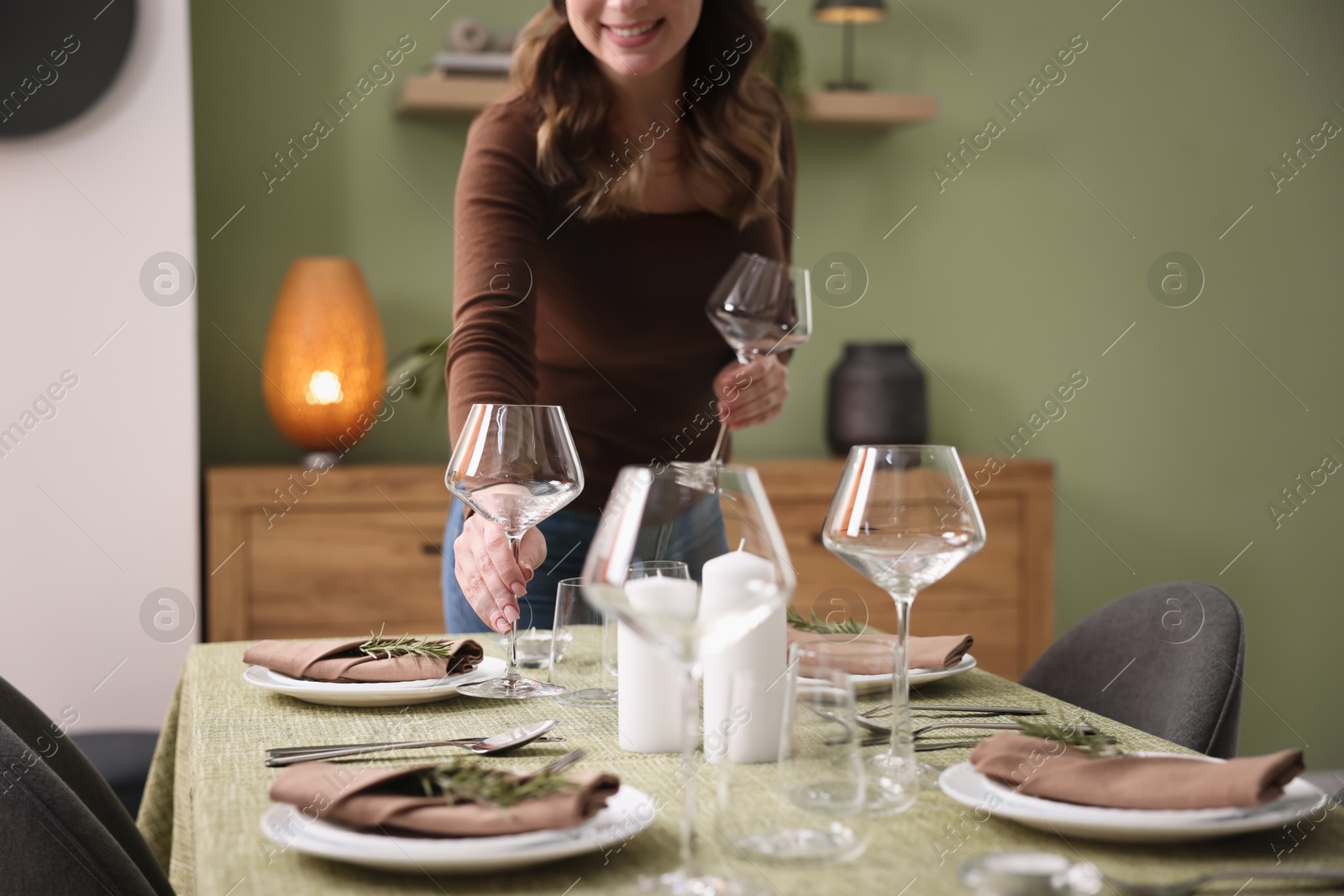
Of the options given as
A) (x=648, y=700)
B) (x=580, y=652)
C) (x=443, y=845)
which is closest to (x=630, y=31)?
(x=580, y=652)

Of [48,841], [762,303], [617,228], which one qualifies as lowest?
[48,841]

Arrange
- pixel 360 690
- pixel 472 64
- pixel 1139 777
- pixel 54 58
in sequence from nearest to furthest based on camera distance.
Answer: pixel 1139 777, pixel 360 690, pixel 54 58, pixel 472 64

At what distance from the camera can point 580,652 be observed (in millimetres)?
1089

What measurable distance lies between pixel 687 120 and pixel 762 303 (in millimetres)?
427

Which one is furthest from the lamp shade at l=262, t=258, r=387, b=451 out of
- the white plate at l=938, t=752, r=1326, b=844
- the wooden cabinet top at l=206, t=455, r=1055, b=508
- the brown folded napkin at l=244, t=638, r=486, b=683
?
the white plate at l=938, t=752, r=1326, b=844

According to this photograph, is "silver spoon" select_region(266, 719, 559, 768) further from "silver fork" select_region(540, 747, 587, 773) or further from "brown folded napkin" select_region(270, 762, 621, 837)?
"brown folded napkin" select_region(270, 762, 621, 837)

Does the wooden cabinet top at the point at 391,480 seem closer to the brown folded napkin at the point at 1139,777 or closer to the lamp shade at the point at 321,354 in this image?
the lamp shade at the point at 321,354

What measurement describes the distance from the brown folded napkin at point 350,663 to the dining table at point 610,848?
0.10ft

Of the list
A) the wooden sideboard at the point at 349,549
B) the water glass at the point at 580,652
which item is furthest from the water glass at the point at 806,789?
the wooden sideboard at the point at 349,549

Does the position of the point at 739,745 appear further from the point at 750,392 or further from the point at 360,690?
the point at 750,392

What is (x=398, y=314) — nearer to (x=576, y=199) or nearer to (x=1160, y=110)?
Answer: (x=576, y=199)

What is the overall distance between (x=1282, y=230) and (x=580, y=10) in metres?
2.75

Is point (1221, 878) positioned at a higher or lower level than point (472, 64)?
lower

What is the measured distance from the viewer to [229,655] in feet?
4.19
